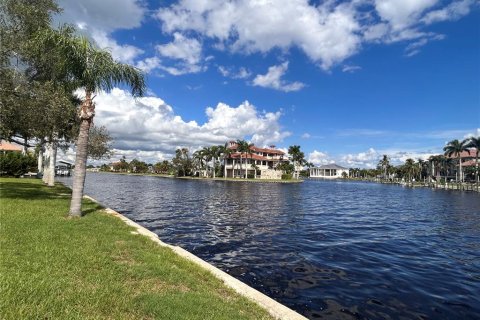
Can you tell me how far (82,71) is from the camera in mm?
19578

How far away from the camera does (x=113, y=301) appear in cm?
695

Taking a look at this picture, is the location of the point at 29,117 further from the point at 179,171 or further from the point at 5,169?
the point at 179,171

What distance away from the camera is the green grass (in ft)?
21.2

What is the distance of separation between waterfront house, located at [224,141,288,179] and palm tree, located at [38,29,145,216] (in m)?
113

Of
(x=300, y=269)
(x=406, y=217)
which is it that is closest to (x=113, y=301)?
(x=300, y=269)

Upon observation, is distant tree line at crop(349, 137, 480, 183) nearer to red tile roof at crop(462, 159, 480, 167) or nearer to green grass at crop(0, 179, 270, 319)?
red tile roof at crop(462, 159, 480, 167)

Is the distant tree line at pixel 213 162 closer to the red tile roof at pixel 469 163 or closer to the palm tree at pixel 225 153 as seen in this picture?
the palm tree at pixel 225 153

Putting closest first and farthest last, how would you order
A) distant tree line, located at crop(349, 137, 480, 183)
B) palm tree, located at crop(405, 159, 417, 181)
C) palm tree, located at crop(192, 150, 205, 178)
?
distant tree line, located at crop(349, 137, 480, 183), palm tree, located at crop(192, 150, 205, 178), palm tree, located at crop(405, 159, 417, 181)

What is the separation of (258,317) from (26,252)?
255 inches

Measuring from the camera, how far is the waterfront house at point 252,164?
135600 mm

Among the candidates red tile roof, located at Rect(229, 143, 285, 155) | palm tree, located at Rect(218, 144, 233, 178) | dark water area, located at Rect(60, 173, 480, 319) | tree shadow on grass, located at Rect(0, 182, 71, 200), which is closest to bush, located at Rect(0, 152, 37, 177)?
tree shadow on grass, located at Rect(0, 182, 71, 200)

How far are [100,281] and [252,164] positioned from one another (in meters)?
128

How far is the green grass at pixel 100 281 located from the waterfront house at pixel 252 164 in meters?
121

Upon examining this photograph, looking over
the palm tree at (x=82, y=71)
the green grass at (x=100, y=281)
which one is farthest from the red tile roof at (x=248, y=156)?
the green grass at (x=100, y=281)
